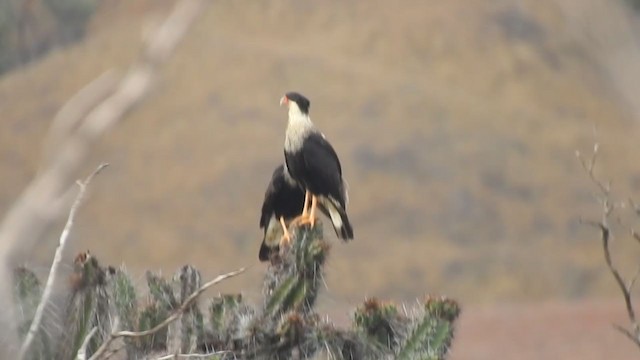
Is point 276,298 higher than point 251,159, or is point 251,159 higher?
point 276,298

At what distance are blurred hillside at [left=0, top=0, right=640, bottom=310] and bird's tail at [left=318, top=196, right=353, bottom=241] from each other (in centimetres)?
2168

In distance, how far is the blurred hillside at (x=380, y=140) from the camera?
36125 mm

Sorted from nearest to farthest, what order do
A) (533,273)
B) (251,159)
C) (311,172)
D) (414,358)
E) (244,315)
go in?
(414,358) < (244,315) < (311,172) < (533,273) < (251,159)

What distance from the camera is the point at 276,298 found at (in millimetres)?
7266

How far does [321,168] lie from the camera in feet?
29.1

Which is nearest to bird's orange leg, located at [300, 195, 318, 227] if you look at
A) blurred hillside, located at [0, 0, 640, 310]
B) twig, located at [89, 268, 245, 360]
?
twig, located at [89, 268, 245, 360]

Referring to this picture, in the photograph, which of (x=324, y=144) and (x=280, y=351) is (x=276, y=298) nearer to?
(x=280, y=351)

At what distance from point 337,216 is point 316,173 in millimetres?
315

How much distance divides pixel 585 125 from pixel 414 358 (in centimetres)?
3596


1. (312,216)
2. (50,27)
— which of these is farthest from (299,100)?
(50,27)

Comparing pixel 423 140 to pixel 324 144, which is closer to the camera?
pixel 324 144

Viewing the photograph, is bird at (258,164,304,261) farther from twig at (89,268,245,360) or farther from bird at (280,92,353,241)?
twig at (89,268,245,360)

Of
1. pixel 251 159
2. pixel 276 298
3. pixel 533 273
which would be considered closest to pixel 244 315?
pixel 276 298

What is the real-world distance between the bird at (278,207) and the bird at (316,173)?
83 millimetres
